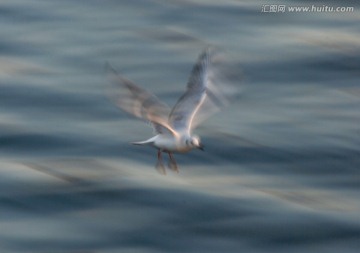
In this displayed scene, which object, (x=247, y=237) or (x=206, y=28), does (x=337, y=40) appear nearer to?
(x=206, y=28)

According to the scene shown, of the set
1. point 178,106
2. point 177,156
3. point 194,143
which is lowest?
point 194,143

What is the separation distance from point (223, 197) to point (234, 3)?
14.5 ft

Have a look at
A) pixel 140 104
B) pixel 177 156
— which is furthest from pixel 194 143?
pixel 177 156

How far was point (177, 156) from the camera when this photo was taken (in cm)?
1567

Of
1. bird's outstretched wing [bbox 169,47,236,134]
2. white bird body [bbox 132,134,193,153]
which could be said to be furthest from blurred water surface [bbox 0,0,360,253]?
white bird body [bbox 132,134,193,153]

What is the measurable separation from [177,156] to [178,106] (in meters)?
4.74

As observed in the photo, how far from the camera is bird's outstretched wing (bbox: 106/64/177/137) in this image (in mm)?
10609

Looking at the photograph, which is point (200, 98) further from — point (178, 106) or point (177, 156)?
point (177, 156)

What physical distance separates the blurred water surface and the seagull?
283 cm

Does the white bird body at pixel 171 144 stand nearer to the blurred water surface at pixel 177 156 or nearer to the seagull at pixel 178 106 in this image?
the seagull at pixel 178 106

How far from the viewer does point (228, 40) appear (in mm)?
17703

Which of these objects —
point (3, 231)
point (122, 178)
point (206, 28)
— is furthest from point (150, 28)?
point (3, 231)

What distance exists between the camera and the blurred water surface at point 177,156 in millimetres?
14789

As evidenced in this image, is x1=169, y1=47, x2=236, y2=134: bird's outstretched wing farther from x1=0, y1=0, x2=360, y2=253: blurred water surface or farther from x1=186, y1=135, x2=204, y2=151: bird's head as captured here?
x1=0, y1=0, x2=360, y2=253: blurred water surface
